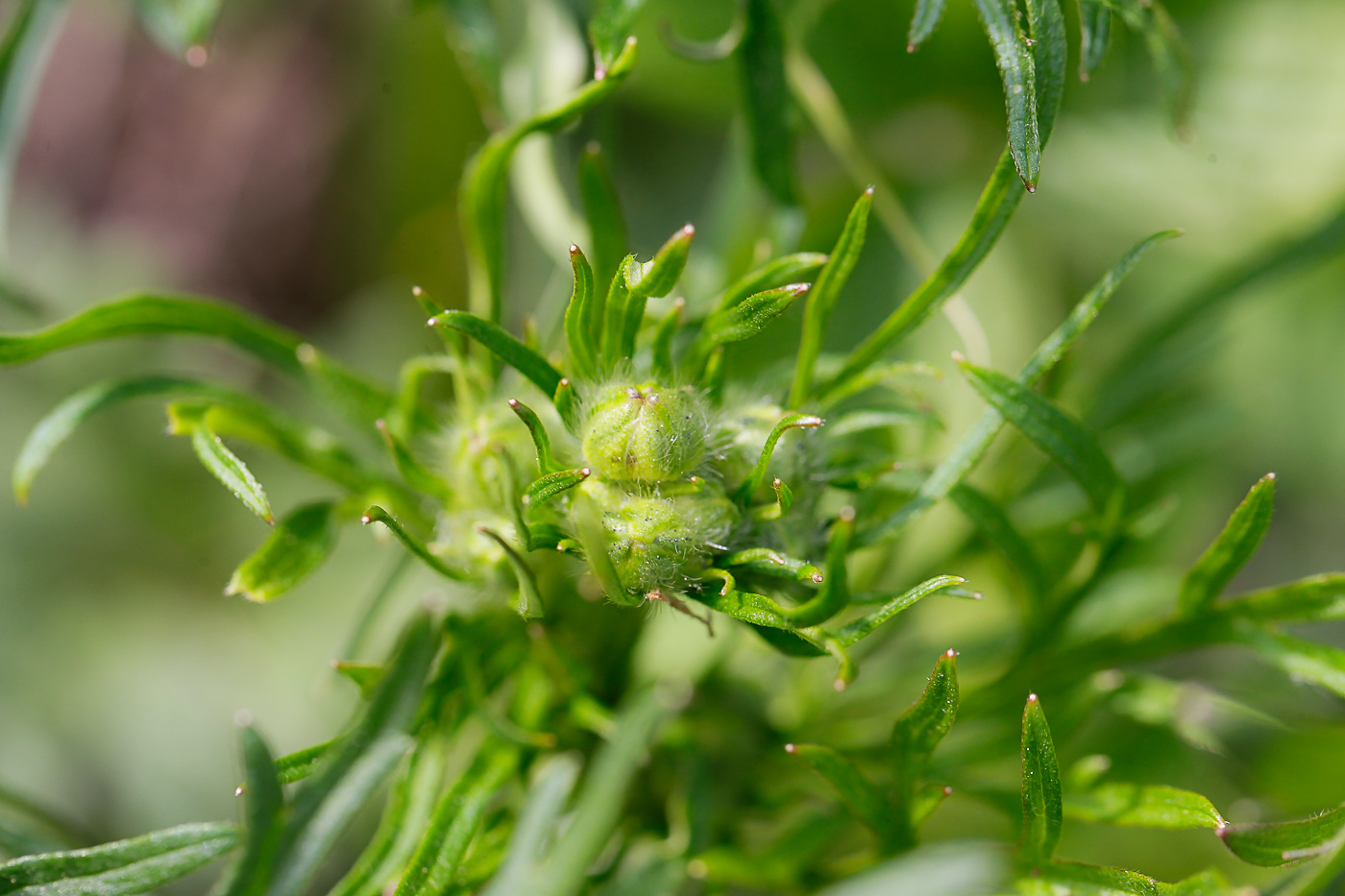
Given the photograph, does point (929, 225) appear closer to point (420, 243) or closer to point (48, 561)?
point (420, 243)

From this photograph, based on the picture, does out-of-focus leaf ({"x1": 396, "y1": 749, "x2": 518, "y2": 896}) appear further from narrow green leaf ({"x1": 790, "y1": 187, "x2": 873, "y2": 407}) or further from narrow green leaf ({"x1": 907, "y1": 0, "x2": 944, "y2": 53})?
narrow green leaf ({"x1": 907, "y1": 0, "x2": 944, "y2": 53})

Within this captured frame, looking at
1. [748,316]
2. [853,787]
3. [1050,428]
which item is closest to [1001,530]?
[1050,428]

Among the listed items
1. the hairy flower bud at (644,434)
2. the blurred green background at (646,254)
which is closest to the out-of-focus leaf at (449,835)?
the hairy flower bud at (644,434)

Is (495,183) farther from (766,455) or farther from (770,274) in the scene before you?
(766,455)

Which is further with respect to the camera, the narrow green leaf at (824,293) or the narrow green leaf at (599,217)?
the narrow green leaf at (599,217)

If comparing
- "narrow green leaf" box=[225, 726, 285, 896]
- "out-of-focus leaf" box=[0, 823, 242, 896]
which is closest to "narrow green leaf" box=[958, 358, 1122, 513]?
"narrow green leaf" box=[225, 726, 285, 896]

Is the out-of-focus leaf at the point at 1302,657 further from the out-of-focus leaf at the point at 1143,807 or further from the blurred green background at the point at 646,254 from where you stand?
the blurred green background at the point at 646,254

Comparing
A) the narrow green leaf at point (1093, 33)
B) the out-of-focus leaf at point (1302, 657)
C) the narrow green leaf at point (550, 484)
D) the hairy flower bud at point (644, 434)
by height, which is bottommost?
the narrow green leaf at point (550, 484)
